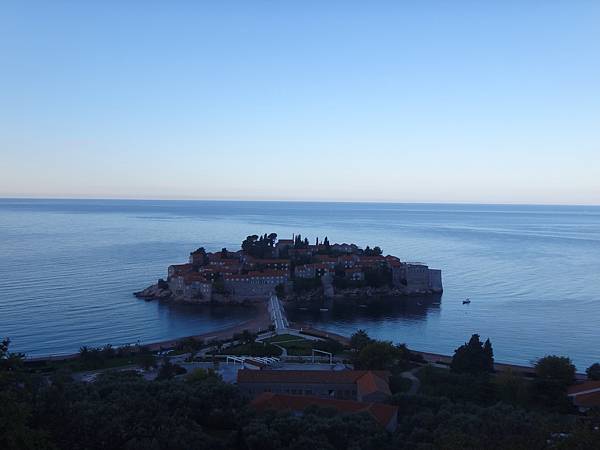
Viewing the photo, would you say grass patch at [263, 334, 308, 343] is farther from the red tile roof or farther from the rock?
the red tile roof

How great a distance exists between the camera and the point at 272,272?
3934cm

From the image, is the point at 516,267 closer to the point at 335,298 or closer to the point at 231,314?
the point at 335,298

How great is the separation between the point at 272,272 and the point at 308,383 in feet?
74.5

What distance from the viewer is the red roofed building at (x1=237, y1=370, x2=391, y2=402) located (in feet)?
54.3

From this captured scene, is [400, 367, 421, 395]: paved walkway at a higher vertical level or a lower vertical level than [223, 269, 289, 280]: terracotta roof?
lower

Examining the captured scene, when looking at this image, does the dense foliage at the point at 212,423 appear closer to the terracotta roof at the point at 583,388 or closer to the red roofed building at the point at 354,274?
the terracotta roof at the point at 583,388

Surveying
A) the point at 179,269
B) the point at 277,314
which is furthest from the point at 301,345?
the point at 179,269

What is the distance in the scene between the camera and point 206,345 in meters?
24.6

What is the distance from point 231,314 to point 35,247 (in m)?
32.0

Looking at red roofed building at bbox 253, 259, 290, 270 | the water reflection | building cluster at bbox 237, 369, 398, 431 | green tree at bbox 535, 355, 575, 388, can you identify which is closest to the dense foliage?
building cluster at bbox 237, 369, 398, 431

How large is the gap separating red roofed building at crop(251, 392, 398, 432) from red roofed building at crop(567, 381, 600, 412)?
6053 millimetres

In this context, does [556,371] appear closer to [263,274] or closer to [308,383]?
[308,383]

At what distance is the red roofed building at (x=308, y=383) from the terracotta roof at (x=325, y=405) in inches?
89.9

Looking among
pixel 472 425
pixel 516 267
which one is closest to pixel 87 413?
pixel 472 425
